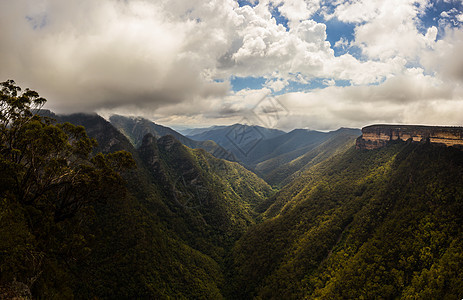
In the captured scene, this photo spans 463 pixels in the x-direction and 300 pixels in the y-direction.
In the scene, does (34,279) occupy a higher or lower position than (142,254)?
higher

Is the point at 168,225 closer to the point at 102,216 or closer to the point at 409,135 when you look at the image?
the point at 102,216

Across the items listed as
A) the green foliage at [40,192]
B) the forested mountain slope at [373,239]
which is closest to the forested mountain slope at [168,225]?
the green foliage at [40,192]

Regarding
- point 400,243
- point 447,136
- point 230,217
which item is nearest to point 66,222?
point 400,243

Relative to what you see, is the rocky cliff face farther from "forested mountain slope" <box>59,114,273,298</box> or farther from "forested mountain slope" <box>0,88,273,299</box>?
"forested mountain slope" <box>0,88,273,299</box>

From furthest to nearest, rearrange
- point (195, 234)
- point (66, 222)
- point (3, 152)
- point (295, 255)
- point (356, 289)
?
point (195, 234), point (295, 255), point (356, 289), point (66, 222), point (3, 152)

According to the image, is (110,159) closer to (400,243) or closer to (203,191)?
(400,243)

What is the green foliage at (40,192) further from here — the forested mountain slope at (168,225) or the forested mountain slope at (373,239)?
the forested mountain slope at (373,239)
